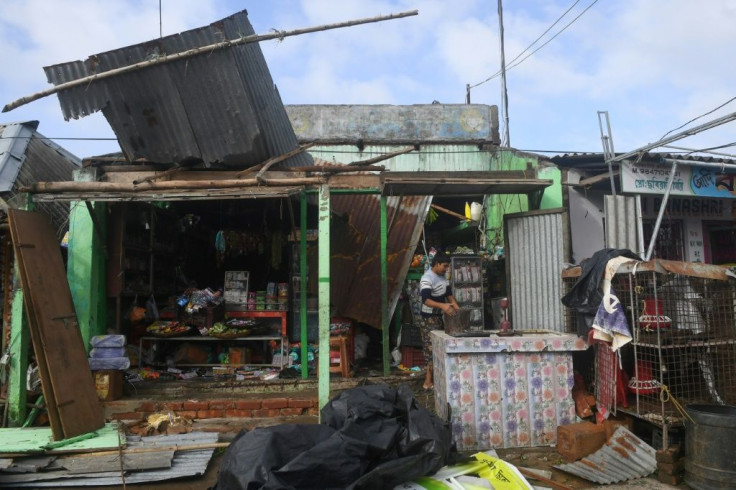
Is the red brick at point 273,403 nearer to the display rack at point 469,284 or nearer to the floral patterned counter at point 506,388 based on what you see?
the floral patterned counter at point 506,388

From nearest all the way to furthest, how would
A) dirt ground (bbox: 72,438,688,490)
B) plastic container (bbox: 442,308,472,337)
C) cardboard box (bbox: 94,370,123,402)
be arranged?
dirt ground (bbox: 72,438,688,490) < plastic container (bbox: 442,308,472,337) < cardboard box (bbox: 94,370,123,402)

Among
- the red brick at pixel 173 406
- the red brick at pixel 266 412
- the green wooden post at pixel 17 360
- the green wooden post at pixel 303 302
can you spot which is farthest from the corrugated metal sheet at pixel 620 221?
the green wooden post at pixel 17 360

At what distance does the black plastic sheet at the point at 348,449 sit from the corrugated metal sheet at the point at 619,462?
1406mm

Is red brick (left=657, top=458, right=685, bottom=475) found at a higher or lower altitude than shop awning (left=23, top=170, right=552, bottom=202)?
lower

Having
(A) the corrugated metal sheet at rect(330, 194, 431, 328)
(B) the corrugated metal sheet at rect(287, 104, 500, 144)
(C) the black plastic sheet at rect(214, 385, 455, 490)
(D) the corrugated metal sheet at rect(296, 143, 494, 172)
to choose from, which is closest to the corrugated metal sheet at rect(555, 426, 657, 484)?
(C) the black plastic sheet at rect(214, 385, 455, 490)

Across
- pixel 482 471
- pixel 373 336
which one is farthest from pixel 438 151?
pixel 482 471

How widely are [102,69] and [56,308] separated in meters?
3.03

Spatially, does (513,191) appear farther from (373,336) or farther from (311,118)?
(311,118)

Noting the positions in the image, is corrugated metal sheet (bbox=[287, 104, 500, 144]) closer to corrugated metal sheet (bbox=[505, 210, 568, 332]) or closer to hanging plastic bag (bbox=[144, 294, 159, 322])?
corrugated metal sheet (bbox=[505, 210, 568, 332])

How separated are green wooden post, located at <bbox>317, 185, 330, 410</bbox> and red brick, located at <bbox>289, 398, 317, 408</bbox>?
3.77 ft

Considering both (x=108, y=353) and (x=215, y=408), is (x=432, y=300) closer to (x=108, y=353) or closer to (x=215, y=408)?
(x=215, y=408)

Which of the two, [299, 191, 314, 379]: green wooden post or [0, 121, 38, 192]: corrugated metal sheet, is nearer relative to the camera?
[299, 191, 314, 379]: green wooden post

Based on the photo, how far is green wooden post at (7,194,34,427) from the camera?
6254 millimetres

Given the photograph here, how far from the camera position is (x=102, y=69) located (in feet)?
20.2
